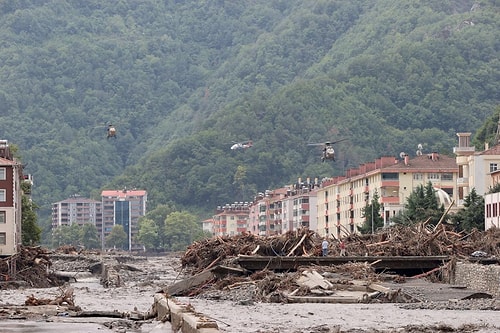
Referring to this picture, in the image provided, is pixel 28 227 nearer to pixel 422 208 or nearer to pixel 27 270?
pixel 422 208

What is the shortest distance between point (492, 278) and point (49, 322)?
65.0 ft

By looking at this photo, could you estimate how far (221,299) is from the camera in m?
49.8

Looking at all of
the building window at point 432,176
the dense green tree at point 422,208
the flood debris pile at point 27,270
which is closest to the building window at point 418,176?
the building window at point 432,176

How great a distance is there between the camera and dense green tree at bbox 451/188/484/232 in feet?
346

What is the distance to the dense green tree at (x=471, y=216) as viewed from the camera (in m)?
105

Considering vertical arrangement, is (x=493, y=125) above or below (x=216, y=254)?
above

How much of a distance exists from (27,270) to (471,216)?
4125cm

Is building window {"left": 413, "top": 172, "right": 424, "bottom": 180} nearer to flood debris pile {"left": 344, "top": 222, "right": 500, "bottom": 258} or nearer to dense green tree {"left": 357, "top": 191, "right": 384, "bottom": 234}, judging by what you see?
dense green tree {"left": 357, "top": 191, "right": 384, "bottom": 234}

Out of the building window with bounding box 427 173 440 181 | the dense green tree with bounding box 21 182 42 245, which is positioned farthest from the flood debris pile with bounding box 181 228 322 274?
the building window with bounding box 427 173 440 181

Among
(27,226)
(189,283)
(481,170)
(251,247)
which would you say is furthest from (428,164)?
(189,283)

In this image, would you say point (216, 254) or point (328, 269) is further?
point (216, 254)

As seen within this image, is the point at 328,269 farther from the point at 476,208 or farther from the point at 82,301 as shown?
the point at 476,208

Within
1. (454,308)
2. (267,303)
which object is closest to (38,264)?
(267,303)

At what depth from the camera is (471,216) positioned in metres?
106
